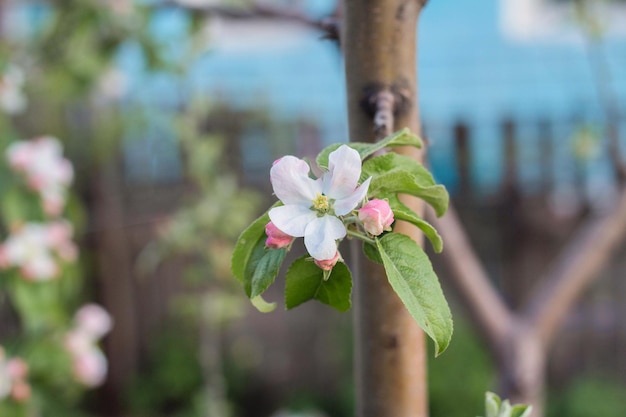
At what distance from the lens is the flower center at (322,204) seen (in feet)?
1.50

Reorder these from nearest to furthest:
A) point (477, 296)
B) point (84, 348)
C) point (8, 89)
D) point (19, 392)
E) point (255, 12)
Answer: point (477, 296)
point (255, 12)
point (19, 392)
point (8, 89)
point (84, 348)

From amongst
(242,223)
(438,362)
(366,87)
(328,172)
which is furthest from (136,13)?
(438,362)

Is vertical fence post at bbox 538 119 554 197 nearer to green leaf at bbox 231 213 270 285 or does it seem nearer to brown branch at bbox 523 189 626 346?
brown branch at bbox 523 189 626 346

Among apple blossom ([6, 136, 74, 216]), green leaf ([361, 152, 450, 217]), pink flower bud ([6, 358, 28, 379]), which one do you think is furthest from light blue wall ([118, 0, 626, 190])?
green leaf ([361, 152, 450, 217])

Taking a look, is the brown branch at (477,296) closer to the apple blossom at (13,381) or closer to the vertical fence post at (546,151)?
the apple blossom at (13,381)

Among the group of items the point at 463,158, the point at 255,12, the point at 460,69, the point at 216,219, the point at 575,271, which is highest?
the point at 460,69

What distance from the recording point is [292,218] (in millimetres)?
458

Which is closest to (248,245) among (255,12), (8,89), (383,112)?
(383,112)

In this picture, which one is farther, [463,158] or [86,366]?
[463,158]

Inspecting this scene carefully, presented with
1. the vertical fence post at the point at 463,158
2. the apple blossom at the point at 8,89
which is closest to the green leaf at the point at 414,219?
the apple blossom at the point at 8,89

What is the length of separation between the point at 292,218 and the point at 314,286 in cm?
7

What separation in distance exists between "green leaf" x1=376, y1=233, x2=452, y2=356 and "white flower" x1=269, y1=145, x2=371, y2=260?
0.03 meters

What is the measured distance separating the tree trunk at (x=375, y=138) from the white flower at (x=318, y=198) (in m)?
0.15

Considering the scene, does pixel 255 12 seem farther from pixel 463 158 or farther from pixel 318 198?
pixel 463 158
